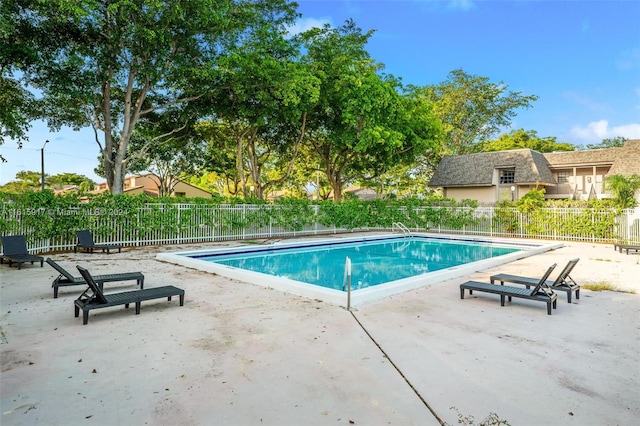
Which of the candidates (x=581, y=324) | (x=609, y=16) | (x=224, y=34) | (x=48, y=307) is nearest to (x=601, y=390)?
(x=581, y=324)

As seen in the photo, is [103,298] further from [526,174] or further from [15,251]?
[526,174]

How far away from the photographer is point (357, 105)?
2372cm

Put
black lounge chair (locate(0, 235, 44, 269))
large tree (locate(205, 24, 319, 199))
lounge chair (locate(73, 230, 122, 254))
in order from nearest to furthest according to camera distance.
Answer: black lounge chair (locate(0, 235, 44, 269)) < lounge chair (locate(73, 230, 122, 254)) < large tree (locate(205, 24, 319, 199))

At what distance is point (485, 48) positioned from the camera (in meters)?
19.7

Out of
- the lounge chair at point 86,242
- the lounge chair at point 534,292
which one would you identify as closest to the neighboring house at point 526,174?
the lounge chair at point 534,292

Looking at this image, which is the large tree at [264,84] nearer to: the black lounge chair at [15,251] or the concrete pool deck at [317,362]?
the black lounge chair at [15,251]

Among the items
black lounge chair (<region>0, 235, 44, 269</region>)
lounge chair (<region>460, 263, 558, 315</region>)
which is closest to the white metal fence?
black lounge chair (<region>0, 235, 44, 269</region>)

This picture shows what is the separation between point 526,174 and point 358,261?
23862 mm

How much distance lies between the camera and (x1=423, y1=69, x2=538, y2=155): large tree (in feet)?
125

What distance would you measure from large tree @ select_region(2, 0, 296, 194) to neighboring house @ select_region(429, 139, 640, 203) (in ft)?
73.5

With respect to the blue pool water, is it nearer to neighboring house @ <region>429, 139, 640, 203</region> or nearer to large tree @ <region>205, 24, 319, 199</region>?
large tree @ <region>205, 24, 319, 199</region>

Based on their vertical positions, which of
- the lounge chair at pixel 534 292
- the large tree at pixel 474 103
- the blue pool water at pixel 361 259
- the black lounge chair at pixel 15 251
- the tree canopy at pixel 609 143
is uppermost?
the large tree at pixel 474 103

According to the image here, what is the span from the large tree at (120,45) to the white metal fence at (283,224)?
5.56 m

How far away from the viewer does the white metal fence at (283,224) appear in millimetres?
15195
